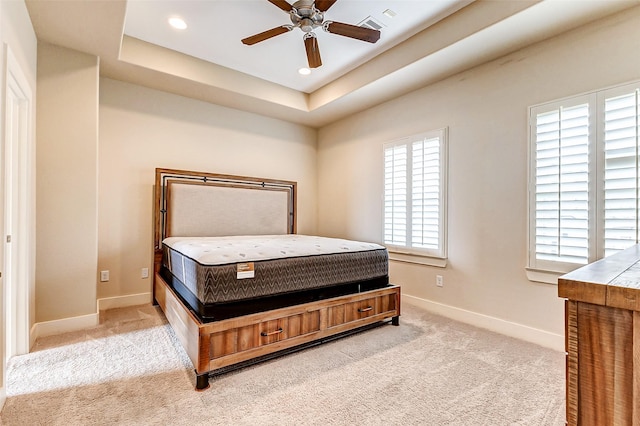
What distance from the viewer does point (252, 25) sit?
301cm

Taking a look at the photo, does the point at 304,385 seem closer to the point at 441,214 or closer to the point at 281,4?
the point at 441,214

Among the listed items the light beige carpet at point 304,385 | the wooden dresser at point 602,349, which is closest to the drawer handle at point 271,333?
the light beige carpet at point 304,385

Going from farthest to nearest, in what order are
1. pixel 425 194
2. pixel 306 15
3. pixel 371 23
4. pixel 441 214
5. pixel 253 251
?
pixel 425 194 < pixel 441 214 < pixel 371 23 < pixel 306 15 < pixel 253 251

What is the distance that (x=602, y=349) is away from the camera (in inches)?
24.1

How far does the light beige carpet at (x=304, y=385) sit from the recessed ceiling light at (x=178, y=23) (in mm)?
3011

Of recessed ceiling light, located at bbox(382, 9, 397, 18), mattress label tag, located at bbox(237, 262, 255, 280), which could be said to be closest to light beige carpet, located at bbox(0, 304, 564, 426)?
mattress label tag, located at bbox(237, 262, 255, 280)

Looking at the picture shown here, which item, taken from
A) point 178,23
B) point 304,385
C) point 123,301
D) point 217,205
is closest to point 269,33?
point 178,23

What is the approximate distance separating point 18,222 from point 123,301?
1.60m

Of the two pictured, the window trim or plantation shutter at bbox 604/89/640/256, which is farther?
the window trim

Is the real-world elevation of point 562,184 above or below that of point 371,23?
below

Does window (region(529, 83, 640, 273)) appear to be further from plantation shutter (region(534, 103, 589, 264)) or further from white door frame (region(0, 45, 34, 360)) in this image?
white door frame (region(0, 45, 34, 360))

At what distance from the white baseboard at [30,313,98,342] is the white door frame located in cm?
28

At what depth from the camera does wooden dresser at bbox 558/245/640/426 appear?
1.90ft

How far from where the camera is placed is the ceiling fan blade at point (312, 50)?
2758 mm
